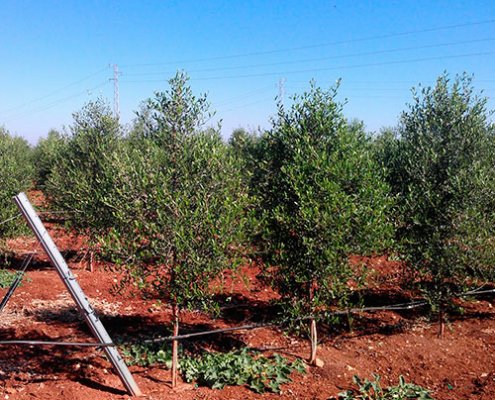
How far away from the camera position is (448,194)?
13.6 metres

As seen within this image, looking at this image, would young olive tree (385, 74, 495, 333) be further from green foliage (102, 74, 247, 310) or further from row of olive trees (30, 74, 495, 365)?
green foliage (102, 74, 247, 310)

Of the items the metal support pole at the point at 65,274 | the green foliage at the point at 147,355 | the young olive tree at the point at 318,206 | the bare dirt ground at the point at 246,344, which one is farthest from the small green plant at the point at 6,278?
the young olive tree at the point at 318,206

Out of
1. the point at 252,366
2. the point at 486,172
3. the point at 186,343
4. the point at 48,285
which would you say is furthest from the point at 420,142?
the point at 48,285

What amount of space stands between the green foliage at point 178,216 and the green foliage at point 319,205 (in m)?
1.41

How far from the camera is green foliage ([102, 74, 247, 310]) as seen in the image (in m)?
9.52

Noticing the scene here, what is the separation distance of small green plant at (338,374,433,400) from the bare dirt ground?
0.58m

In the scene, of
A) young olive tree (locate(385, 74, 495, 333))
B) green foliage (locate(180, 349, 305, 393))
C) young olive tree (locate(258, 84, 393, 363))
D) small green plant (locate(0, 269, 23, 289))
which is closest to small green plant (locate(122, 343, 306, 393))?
green foliage (locate(180, 349, 305, 393))

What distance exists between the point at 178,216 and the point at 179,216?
25 millimetres

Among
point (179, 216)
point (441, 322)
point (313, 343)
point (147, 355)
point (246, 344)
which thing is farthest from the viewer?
point (441, 322)

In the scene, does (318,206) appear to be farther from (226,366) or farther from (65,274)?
(65,274)

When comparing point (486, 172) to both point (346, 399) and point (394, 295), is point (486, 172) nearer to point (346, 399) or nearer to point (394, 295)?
point (394, 295)

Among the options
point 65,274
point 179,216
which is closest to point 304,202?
point 179,216

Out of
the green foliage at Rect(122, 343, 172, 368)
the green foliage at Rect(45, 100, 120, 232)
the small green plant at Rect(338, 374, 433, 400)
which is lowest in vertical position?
the small green plant at Rect(338, 374, 433, 400)

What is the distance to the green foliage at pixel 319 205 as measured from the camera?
36.0 ft
